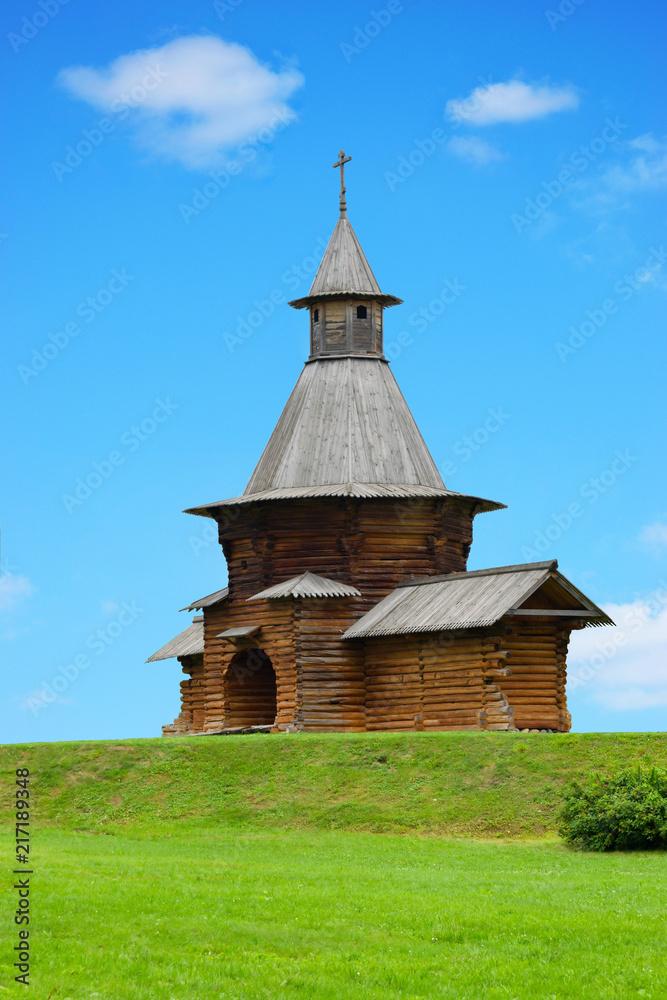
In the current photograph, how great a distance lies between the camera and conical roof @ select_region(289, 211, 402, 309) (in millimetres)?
39000

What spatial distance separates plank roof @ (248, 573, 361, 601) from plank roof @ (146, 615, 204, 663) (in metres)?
7.21

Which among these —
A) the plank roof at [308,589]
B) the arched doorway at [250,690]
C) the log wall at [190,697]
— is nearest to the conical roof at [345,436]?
the plank roof at [308,589]

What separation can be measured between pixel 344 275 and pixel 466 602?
12257 millimetres

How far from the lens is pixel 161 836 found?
83.0 feet

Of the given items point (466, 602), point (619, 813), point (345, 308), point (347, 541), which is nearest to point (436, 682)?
point (466, 602)

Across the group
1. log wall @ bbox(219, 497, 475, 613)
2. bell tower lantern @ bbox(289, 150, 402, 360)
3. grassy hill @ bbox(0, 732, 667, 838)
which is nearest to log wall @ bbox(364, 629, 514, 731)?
log wall @ bbox(219, 497, 475, 613)

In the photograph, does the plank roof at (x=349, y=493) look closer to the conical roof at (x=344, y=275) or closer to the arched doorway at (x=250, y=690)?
the arched doorway at (x=250, y=690)

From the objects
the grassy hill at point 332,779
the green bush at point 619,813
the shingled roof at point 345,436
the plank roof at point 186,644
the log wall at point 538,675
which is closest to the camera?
the green bush at point 619,813

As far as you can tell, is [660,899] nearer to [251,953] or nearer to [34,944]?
[251,953]

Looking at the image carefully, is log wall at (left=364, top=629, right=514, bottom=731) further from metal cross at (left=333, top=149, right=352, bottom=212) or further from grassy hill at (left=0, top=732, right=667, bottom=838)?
→ metal cross at (left=333, top=149, right=352, bottom=212)

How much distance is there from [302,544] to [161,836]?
11.6 m

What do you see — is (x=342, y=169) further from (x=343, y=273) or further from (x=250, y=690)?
(x=250, y=690)

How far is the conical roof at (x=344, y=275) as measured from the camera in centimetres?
3900

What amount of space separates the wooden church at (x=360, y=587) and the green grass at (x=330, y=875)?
3919 millimetres
